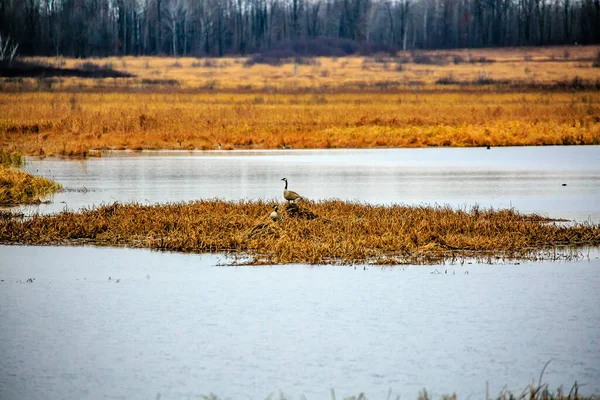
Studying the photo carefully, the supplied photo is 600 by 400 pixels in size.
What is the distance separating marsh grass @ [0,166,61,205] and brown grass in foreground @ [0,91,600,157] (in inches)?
458

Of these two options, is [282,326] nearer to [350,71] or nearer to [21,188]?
[21,188]

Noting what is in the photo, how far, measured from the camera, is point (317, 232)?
45.2 feet

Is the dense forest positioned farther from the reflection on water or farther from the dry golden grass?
the reflection on water

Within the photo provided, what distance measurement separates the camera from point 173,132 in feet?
121

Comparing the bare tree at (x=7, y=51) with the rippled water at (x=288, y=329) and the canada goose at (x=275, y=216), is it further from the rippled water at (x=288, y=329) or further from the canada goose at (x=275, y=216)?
the rippled water at (x=288, y=329)

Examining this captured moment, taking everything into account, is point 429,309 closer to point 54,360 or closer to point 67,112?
point 54,360

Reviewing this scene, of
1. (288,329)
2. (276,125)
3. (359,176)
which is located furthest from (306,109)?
(288,329)

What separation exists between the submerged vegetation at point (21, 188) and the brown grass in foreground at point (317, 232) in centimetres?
362

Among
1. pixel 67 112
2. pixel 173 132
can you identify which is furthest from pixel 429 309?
pixel 67 112

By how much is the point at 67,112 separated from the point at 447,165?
20.3m

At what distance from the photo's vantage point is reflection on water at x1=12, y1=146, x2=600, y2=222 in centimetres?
1938

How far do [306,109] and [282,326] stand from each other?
3801 cm

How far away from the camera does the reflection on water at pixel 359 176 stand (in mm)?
19375

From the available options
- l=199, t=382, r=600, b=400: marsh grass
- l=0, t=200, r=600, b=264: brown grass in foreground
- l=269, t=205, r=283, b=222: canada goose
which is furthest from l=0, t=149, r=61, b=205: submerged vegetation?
l=199, t=382, r=600, b=400: marsh grass
